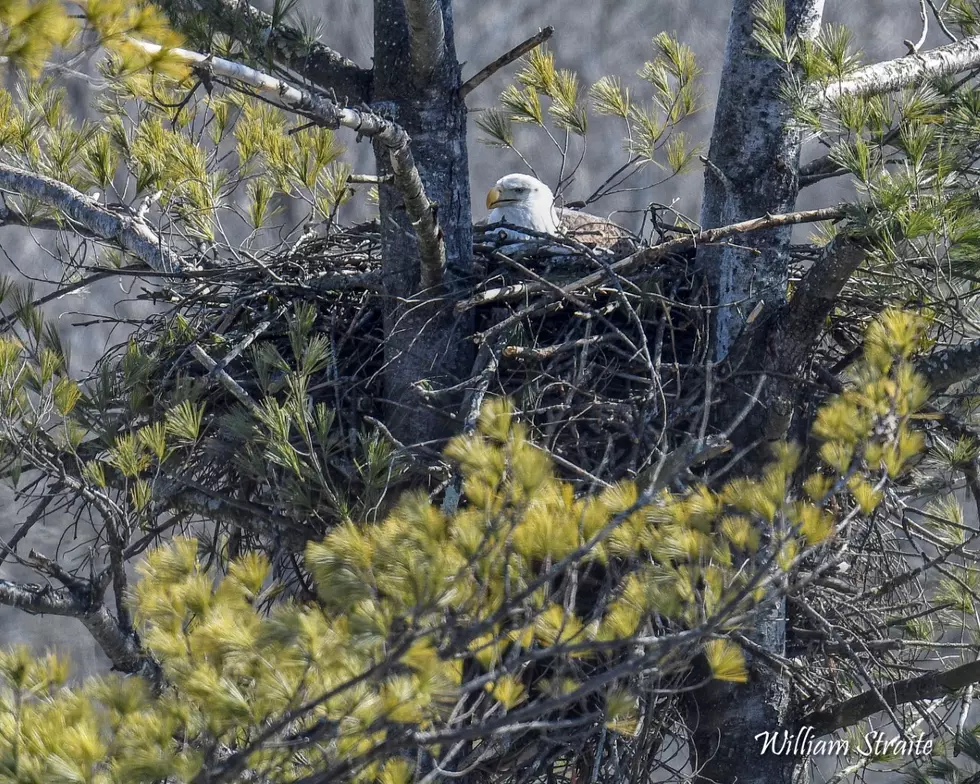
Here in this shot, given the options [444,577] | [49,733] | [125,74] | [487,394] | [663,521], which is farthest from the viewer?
[487,394]

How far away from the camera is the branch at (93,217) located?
246 cm

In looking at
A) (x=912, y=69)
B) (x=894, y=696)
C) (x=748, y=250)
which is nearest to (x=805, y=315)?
(x=748, y=250)

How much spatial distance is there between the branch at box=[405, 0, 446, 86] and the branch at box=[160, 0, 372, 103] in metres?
0.13

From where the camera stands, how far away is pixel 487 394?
236cm

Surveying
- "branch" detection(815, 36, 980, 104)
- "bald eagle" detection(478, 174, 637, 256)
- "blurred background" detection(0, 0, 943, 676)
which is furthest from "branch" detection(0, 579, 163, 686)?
"blurred background" detection(0, 0, 943, 676)

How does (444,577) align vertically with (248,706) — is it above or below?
above

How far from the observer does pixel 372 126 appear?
1947 mm

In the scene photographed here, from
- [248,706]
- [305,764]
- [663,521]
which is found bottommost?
[305,764]

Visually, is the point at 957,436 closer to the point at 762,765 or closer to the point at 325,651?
the point at 762,765

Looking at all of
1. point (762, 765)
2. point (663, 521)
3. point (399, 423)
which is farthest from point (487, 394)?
point (762, 765)

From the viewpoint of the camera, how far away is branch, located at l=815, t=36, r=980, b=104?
2.39m

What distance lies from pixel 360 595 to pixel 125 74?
66 centimetres

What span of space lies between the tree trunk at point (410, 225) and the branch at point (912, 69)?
0.72m

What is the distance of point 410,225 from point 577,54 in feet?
11.9
